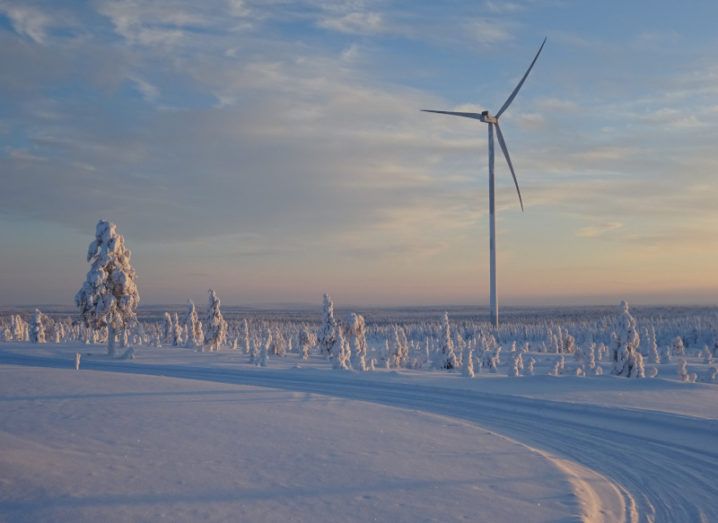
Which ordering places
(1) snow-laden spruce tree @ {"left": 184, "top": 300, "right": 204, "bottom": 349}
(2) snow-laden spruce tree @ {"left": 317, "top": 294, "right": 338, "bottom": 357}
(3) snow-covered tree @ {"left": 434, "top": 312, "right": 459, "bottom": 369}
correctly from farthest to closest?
1. (1) snow-laden spruce tree @ {"left": 184, "top": 300, "right": 204, "bottom": 349}
2. (2) snow-laden spruce tree @ {"left": 317, "top": 294, "right": 338, "bottom": 357}
3. (3) snow-covered tree @ {"left": 434, "top": 312, "right": 459, "bottom": 369}

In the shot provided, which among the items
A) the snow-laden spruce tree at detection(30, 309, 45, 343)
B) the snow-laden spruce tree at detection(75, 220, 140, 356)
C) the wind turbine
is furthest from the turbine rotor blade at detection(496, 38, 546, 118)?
the snow-laden spruce tree at detection(30, 309, 45, 343)

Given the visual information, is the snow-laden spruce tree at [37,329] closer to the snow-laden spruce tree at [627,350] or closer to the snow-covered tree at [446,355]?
the snow-covered tree at [446,355]

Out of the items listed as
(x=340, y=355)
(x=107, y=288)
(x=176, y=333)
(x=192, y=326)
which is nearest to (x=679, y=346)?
(x=340, y=355)

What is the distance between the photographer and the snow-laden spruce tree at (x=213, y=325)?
7238 cm

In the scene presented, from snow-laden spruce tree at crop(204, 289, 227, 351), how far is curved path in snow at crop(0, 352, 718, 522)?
1683 inches

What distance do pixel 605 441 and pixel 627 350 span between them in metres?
23.2

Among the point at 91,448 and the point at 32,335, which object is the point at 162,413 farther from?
the point at 32,335

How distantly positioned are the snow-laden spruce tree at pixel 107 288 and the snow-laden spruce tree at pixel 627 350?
115 feet

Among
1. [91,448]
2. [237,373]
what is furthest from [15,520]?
[237,373]

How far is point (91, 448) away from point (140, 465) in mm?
1938

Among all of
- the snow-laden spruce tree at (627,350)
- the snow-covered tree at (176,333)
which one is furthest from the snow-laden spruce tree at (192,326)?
the snow-laden spruce tree at (627,350)

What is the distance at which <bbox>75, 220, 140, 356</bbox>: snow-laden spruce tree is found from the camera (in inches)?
1911

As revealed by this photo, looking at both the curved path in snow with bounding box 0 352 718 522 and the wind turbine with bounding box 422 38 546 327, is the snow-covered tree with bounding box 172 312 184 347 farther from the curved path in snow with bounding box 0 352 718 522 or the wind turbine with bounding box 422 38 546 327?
the curved path in snow with bounding box 0 352 718 522

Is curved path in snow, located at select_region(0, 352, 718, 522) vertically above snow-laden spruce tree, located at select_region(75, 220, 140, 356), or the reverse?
snow-laden spruce tree, located at select_region(75, 220, 140, 356)
